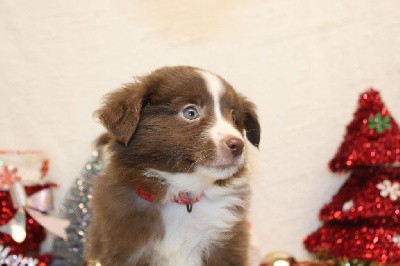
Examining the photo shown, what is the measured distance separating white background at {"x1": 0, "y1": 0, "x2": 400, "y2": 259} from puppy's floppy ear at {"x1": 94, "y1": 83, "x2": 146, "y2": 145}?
133 centimetres

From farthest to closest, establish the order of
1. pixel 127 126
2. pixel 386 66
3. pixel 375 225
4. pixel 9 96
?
pixel 386 66 < pixel 9 96 < pixel 375 225 < pixel 127 126

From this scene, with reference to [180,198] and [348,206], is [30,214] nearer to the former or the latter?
[180,198]

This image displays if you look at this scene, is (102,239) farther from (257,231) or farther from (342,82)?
(342,82)

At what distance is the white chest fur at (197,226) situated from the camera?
243cm

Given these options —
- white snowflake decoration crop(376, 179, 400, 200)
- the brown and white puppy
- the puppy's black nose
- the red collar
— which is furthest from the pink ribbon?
white snowflake decoration crop(376, 179, 400, 200)

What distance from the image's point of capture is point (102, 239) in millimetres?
2484

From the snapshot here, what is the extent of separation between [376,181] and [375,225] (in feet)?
0.89

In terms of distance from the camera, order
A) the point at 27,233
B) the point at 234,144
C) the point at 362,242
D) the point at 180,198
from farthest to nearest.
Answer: the point at 27,233
the point at 362,242
the point at 180,198
the point at 234,144

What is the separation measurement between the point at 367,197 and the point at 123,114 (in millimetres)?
1717

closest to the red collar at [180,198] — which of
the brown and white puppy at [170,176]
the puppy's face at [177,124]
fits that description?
the brown and white puppy at [170,176]

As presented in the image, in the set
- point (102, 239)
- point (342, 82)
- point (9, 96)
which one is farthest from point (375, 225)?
point (9, 96)

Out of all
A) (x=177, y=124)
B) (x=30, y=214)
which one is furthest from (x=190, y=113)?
(x=30, y=214)

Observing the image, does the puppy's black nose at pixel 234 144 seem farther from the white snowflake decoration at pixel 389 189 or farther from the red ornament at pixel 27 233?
the red ornament at pixel 27 233

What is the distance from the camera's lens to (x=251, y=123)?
9.50 ft
